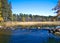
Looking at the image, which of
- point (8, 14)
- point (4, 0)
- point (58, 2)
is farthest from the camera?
point (8, 14)

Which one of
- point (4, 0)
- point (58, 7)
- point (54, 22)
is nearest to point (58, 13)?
point (58, 7)

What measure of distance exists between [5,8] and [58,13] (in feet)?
84.3

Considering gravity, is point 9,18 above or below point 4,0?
below

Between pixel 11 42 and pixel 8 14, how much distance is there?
49.4 m

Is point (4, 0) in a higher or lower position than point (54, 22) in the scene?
higher

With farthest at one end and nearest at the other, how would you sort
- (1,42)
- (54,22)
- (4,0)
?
(4,0), (54,22), (1,42)

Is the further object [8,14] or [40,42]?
[8,14]

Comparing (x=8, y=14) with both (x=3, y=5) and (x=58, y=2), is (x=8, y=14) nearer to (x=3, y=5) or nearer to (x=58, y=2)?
(x=3, y=5)

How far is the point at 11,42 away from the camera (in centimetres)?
2698

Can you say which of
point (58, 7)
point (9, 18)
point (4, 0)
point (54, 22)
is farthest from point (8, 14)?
point (58, 7)

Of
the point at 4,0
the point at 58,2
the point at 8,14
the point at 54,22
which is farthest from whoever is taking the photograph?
the point at 8,14

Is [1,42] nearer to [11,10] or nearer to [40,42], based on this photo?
[40,42]

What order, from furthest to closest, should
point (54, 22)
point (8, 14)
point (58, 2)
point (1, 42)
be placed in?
1. point (8, 14)
2. point (54, 22)
3. point (58, 2)
4. point (1, 42)

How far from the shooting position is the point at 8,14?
75750 millimetres
